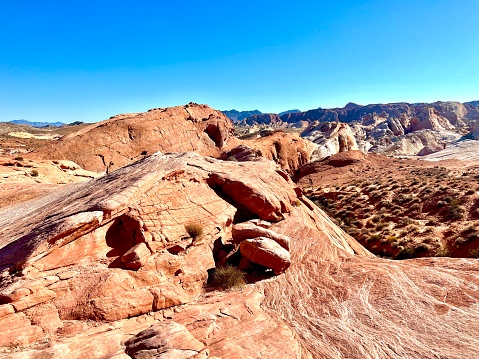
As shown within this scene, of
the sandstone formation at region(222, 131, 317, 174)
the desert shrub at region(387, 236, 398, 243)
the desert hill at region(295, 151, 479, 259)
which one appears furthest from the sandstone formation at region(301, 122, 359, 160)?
the desert shrub at region(387, 236, 398, 243)

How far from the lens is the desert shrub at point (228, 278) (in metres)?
9.80

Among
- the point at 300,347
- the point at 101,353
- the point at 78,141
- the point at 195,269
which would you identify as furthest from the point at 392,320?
the point at 78,141

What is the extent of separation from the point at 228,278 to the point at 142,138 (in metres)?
32.6

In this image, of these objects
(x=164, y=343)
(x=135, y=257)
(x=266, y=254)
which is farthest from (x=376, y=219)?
(x=164, y=343)

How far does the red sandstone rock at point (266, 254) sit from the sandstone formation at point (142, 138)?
27.8m

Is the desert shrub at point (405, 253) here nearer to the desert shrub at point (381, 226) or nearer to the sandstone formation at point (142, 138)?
the desert shrub at point (381, 226)

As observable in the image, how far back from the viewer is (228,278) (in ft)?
32.4

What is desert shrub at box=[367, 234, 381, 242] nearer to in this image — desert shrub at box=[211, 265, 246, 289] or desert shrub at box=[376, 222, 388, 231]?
desert shrub at box=[376, 222, 388, 231]

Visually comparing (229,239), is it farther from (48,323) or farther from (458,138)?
(458,138)

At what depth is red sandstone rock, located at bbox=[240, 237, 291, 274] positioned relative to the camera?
34.2 ft

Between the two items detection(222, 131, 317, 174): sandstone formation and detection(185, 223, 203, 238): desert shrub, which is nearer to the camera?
detection(185, 223, 203, 238): desert shrub

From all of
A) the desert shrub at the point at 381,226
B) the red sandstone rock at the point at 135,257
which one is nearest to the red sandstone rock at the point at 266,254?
the red sandstone rock at the point at 135,257

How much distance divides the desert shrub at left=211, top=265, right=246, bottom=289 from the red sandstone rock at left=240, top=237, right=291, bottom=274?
2.62 ft

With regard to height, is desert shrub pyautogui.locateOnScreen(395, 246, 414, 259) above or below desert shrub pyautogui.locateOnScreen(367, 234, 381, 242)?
below
